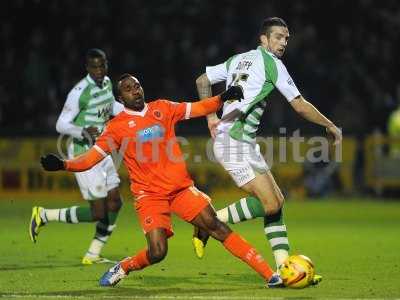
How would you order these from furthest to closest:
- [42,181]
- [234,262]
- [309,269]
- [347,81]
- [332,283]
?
[347,81] → [42,181] → [234,262] → [332,283] → [309,269]

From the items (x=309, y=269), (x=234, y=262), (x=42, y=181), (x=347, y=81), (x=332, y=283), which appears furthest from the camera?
(x=347, y=81)

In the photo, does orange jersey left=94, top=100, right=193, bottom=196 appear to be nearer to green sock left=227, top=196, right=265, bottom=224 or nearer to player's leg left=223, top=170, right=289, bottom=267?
player's leg left=223, top=170, right=289, bottom=267

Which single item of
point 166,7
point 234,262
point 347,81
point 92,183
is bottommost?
point 234,262

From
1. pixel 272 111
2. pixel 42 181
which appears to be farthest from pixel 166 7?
pixel 42 181

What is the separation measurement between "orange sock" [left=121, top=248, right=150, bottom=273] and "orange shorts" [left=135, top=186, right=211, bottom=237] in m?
0.21

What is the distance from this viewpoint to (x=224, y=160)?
9.91 m

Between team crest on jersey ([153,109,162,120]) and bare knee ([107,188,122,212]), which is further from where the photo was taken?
bare knee ([107,188,122,212])

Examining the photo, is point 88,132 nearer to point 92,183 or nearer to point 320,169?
point 92,183

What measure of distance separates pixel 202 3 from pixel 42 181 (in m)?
5.49

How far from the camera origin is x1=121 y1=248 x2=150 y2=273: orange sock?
909 cm

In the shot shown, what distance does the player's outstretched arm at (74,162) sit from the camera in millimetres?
8680

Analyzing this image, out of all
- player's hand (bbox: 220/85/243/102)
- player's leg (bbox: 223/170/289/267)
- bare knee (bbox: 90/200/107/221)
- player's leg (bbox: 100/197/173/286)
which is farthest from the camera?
bare knee (bbox: 90/200/107/221)

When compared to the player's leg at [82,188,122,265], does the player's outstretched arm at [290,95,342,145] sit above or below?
above

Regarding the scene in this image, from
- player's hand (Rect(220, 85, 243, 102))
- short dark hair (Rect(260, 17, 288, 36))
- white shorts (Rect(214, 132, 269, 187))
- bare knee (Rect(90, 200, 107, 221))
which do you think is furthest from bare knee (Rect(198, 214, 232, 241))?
bare knee (Rect(90, 200, 107, 221))
